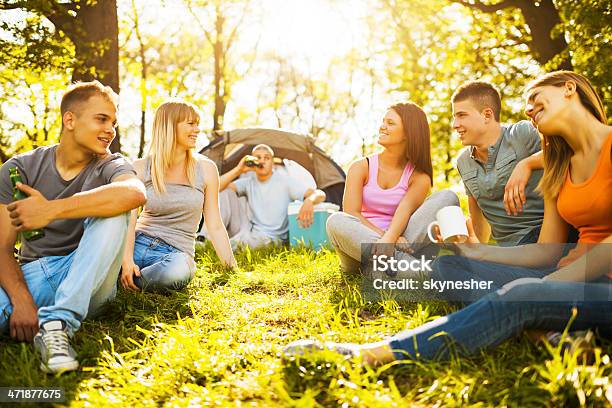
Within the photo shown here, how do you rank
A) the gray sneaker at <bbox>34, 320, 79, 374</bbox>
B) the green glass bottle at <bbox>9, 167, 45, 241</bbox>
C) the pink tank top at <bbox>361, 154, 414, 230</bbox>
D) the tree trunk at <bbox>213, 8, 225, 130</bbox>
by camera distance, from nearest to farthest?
1. the gray sneaker at <bbox>34, 320, 79, 374</bbox>
2. the green glass bottle at <bbox>9, 167, 45, 241</bbox>
3. the pink tank top at <bbox>361, 154, 414, 230</bbox>
4. the tree trunk at <bbox>213, 8, 225, 130</bbox>

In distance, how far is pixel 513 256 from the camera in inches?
118

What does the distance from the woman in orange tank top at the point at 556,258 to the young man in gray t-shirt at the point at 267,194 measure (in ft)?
11.8

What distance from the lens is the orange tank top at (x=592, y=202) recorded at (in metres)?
2.45

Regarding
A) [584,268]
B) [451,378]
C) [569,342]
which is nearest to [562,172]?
[584,268]

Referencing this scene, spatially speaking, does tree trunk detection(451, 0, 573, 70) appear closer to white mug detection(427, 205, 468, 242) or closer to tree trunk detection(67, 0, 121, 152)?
tree trunk detection(67, 0, 121, 152)

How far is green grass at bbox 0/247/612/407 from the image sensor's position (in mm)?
1963

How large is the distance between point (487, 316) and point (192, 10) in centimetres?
1726

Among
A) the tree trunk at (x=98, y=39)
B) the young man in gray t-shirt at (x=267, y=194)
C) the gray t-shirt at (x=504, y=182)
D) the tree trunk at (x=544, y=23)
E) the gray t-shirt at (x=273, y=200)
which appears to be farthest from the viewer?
the tree trunk at (x=544, y=23)

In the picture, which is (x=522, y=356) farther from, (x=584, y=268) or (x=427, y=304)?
(x=427, y=304)

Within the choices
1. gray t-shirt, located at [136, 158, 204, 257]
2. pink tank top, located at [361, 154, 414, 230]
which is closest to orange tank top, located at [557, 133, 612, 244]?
pink tank top, located at [361, 154, 414, 230]

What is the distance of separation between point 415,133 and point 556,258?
59.0 inches

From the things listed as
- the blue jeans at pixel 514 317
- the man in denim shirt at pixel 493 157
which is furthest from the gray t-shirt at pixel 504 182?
the blue jeans at pixel 514 317

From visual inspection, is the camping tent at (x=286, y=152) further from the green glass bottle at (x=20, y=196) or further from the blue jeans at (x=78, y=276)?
the blue jeans at (x=78, y=276)

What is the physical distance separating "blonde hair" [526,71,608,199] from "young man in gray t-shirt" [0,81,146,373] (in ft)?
6.49
